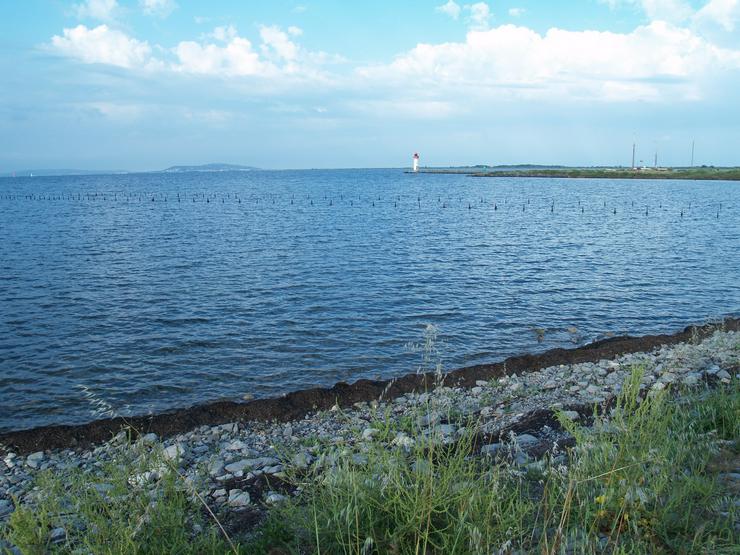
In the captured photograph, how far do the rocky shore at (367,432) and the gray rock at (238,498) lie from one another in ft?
0.04

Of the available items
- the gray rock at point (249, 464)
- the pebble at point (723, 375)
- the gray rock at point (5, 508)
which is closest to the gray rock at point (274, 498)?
the gray rock at point (249, 464)

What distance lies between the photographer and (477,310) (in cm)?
2172

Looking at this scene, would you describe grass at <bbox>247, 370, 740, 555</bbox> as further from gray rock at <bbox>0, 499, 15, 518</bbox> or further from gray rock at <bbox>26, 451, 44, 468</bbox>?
gray rock at <bbox>26, 451, 44, 468</bbox>

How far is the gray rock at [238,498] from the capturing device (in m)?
6.74

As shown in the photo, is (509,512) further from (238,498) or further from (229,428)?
(229,428)

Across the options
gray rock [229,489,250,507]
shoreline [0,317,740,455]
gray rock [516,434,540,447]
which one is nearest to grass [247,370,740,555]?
gray rock [229,489,250,507]

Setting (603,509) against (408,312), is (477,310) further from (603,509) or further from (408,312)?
(603,509)

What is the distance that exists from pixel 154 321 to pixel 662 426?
1784 cm

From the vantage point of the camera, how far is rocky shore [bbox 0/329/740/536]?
700 cm

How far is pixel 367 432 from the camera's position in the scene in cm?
Result: 945

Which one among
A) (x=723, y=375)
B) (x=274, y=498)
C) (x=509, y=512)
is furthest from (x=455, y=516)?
(x=723, y=375)

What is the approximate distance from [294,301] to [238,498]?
53.7ft

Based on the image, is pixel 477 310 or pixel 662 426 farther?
pixel 477 310

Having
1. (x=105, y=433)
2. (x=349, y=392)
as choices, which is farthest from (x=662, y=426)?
(x=105, y=433)
